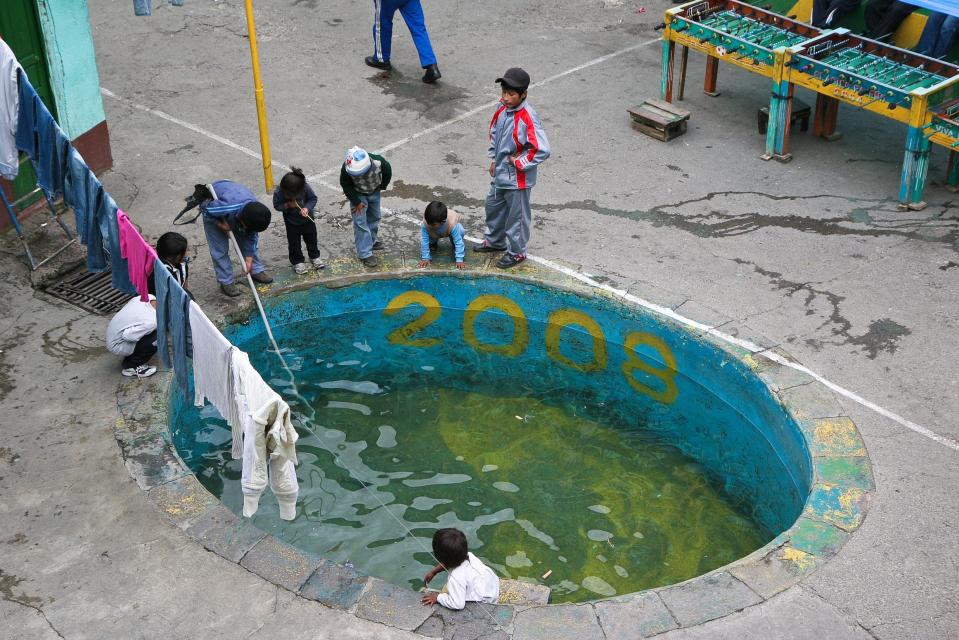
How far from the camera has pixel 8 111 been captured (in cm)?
843

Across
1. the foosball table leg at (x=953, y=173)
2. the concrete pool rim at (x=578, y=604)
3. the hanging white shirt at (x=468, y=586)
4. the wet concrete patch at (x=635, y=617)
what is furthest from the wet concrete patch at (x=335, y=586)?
the foosball table leg at (x=953, y=173)

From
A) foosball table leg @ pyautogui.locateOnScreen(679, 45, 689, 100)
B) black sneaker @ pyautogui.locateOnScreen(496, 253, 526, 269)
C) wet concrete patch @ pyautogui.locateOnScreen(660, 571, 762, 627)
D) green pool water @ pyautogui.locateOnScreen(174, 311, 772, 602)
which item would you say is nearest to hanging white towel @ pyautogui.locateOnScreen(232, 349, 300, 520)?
green pool water @ pyautogui.locateOnScreen(174, 311, 772, 602)

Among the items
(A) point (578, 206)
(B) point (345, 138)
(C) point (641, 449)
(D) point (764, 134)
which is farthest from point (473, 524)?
(D) point (764, 134)

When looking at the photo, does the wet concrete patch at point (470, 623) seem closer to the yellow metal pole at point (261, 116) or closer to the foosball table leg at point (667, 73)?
the yellow metal pole at point (261, 116)

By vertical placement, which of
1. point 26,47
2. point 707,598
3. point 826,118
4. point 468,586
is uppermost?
point 26,47

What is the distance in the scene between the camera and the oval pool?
7.29 metres

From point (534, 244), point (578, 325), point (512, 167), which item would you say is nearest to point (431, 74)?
point (534, 244)

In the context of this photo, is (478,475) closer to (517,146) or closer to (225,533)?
(225,533)

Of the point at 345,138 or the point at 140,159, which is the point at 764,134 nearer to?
the point at 345,138

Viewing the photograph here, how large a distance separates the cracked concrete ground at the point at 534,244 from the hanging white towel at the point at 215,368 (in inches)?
33.1

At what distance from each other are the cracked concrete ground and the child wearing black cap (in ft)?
1.17

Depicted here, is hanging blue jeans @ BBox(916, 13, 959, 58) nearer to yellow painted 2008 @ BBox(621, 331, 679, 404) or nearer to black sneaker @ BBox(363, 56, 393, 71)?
yellow painted 2008 @ BBox(621, 331, 679, 404)

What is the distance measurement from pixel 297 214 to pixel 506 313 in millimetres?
1967

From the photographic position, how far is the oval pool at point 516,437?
7.29m
